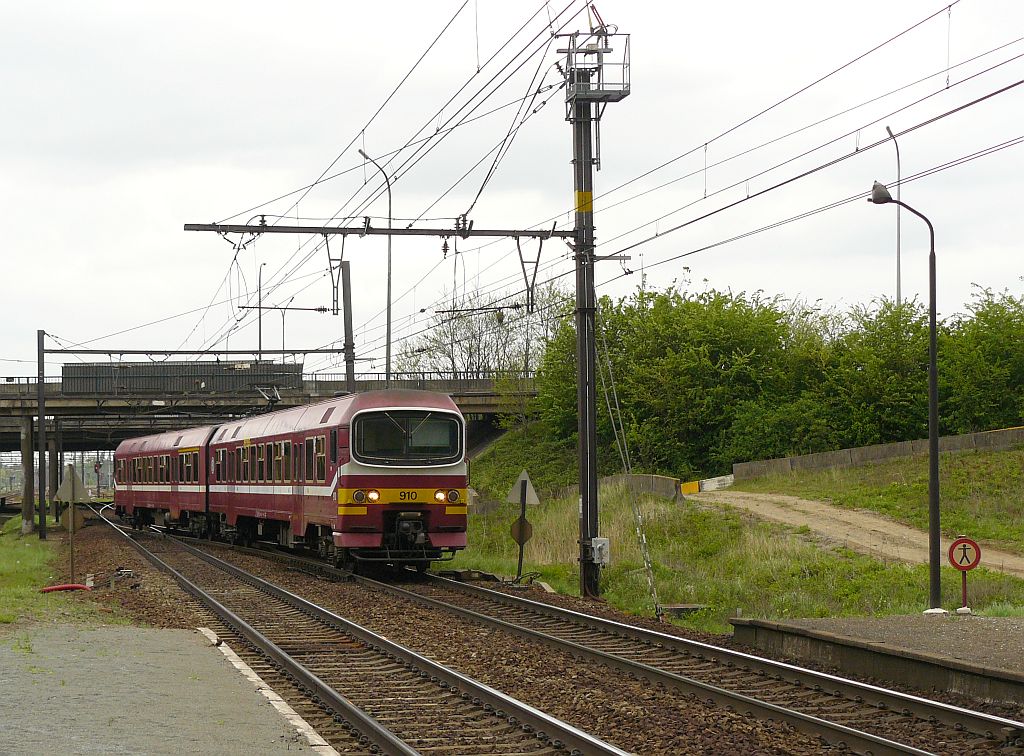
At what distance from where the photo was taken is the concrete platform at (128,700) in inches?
344

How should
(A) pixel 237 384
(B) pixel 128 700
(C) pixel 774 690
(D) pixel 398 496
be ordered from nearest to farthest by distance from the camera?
(B) pixel 128 700
(C) pixel 774 690
(D) pixel 398 496
(A) pixel 237 384

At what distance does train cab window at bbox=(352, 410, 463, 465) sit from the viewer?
899 inches

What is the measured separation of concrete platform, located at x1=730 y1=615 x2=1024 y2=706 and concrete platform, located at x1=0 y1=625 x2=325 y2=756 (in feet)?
18.7

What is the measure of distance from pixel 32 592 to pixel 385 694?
1146 cm

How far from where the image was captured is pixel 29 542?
43.3 metres

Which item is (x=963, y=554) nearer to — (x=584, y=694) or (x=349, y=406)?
(x=584, y=694)

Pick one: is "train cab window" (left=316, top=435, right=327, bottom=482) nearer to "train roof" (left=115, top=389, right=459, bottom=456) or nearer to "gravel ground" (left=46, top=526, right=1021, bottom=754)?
"train roof" (left=115, top=389, right=459, bottom=456)

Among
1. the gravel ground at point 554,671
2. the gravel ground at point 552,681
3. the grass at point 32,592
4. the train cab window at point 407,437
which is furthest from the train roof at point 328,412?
the grass at point 32,592

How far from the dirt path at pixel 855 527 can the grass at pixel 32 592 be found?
17290mm

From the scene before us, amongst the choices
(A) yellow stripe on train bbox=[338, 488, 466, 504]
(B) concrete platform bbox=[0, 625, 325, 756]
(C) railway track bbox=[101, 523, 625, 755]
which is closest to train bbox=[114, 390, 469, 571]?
(A) yellow stripe on train bbox=[338, 488, 466, 504]

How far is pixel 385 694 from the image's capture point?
11594mm

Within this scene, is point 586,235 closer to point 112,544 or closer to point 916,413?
point 112,544

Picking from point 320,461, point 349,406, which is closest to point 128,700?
point 349,406

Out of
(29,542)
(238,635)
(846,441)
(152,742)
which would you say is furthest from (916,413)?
(152,742)
